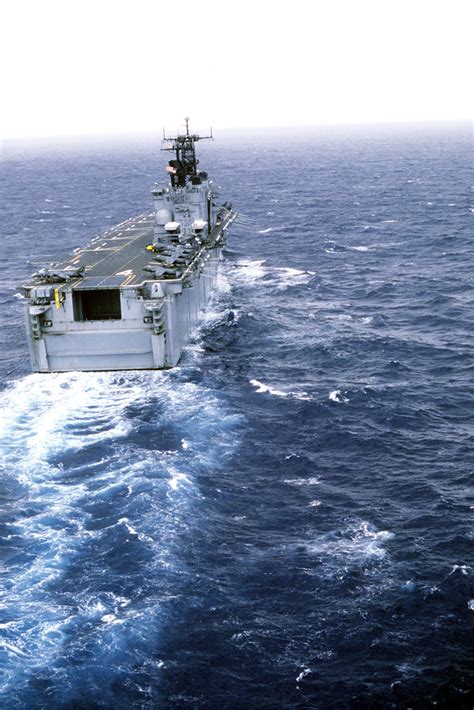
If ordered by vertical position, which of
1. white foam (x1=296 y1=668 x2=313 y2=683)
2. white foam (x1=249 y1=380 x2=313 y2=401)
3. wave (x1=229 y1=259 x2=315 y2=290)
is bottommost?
white foam (x1=296 y1=668 x2=313 y2=683)

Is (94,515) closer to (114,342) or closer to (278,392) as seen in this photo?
(278,392)

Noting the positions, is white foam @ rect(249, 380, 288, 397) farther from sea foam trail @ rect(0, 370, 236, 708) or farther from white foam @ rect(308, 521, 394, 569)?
white foam @ rect(308, 521, 394, 569)

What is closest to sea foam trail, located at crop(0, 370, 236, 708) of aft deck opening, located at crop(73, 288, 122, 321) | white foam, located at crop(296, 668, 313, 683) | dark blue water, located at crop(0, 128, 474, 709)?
dark blue water, located at crop(0, 128, 474, 709)

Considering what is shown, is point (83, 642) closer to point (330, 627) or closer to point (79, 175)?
point (330, 627)

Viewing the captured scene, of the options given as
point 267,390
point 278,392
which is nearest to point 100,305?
point 267,390

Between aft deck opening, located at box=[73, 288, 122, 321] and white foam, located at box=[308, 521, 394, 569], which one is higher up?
aft deck opening, located at box=[73, 288, 122, 321]

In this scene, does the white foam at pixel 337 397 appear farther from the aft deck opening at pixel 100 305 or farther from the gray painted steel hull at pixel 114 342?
the aft deck opening at pixel 100 305
